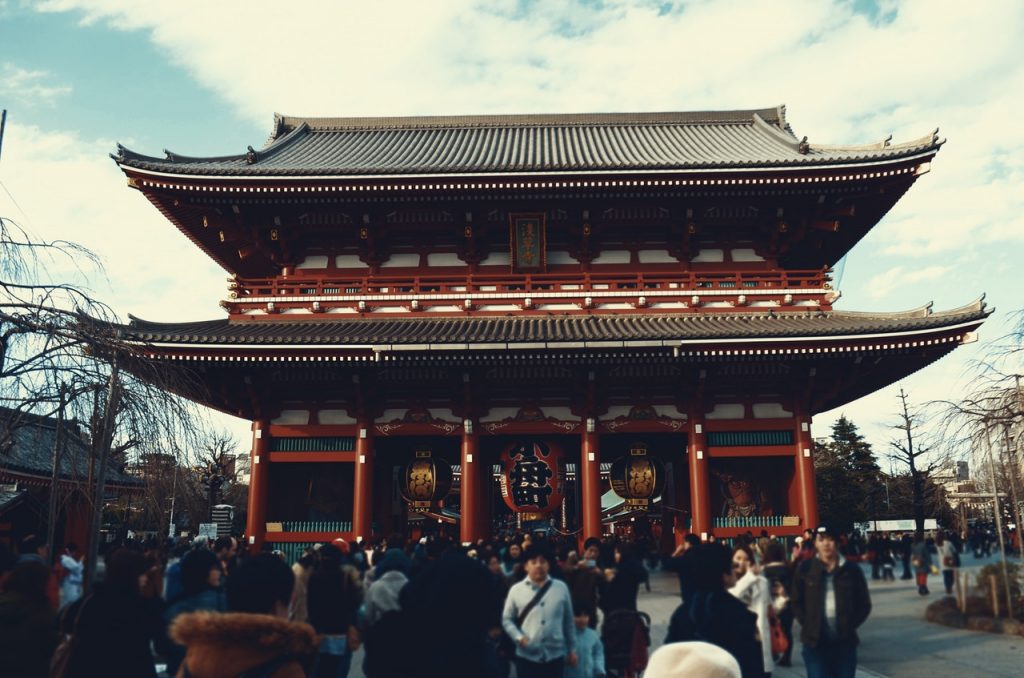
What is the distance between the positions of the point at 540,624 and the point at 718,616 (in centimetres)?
153

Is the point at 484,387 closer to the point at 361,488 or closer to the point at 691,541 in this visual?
the point at 361,488

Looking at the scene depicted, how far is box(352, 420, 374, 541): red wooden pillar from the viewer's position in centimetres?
1589

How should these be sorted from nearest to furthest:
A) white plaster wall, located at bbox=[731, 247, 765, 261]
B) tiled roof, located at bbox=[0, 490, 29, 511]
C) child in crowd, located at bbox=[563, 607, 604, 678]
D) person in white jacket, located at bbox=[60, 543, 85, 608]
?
child in crowd, located at bbox=[563, 607, 604, 678], person in white jacket, located at bbox=[60, 543, 85, 608], white plaster wall, located at bbox=[731, 247, 765, 261], tiled roof, located at bbox=[0, 490, 29, 511]

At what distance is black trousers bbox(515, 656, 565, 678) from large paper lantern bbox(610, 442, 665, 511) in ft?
36.4

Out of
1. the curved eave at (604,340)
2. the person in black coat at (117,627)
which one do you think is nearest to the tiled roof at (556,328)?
the curved eave at (604,340)

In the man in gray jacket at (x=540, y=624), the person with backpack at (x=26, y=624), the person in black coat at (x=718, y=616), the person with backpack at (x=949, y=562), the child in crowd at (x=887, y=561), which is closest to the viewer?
the person with backpack at (x=26, y=624)

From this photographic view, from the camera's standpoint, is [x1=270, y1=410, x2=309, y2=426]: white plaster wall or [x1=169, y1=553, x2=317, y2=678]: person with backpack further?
[x1=270, y1=410, x2=309, y2=426]: white plaster wall

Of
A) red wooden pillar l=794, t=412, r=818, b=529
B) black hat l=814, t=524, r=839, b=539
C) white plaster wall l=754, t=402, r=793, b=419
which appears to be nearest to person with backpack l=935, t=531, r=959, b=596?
black hat l=814, t=524, r=839, b=539

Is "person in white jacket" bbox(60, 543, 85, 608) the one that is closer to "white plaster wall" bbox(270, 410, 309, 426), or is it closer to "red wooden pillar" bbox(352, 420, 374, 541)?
"red wooden pillar" bbox(352, 420, 374, 541)

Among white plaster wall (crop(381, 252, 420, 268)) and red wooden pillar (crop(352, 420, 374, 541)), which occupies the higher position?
white plaster wall (crop(381, 252, 420, 268))

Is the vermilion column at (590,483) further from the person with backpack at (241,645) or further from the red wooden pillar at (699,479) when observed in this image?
the person with backpack at (241,645)

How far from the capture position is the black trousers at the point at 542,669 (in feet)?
18.7

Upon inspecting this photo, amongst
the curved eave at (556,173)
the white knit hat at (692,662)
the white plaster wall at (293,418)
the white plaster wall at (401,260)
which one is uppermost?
the curved eave at (556,173)

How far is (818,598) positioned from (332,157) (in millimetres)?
18929
